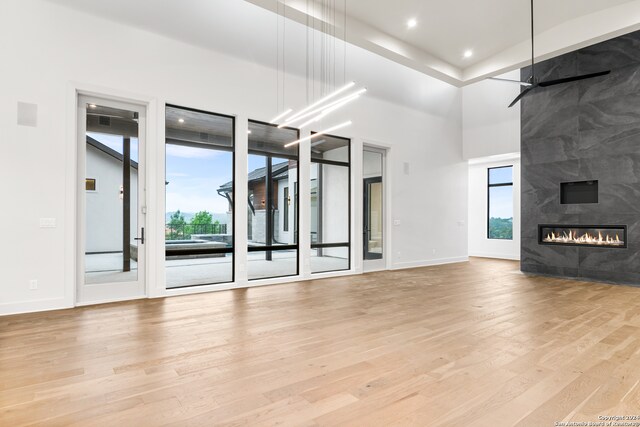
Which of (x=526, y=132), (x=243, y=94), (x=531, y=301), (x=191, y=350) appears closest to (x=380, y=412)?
(x=191, y=350)

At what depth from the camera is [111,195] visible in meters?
5.15

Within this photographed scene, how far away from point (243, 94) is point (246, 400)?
17.2 ft

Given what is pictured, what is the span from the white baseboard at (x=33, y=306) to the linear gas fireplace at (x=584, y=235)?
8.87 metres

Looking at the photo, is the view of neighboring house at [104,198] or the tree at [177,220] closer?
the view of neighboring house at [104,198]

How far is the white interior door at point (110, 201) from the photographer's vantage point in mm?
4926

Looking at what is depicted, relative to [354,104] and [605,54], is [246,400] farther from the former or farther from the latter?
[605,54]

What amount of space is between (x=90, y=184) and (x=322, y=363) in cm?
430

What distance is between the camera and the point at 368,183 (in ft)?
28.0

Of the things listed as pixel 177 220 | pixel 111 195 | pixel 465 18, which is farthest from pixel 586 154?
pixel 111 195

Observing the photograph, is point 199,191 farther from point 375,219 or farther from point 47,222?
point 375,219

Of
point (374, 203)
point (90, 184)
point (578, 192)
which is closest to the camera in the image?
point (90, 184)

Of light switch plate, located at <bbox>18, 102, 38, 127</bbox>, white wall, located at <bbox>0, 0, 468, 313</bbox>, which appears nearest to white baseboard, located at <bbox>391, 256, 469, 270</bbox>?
white wall, located at <bbox>0, 0, 468, 313</bbox>

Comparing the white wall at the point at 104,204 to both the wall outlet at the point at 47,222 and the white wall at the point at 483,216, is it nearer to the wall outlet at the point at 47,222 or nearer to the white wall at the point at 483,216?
the wall outlet at the point at 47,222

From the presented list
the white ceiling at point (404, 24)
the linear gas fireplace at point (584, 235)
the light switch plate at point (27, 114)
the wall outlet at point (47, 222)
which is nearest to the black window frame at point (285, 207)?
the white ceiling at point (404, 24)
